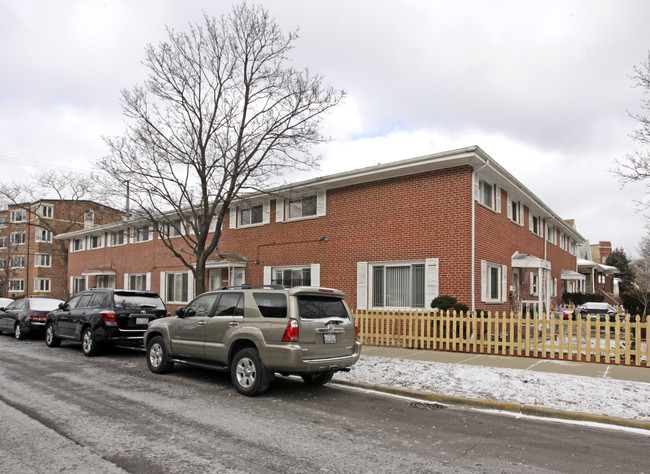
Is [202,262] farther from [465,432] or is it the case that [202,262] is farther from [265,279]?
[465,432]

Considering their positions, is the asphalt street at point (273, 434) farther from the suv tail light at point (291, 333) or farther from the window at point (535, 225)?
the window at point (535, 225)

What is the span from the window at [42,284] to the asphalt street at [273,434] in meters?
48.7

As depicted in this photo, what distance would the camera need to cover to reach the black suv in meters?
11.5

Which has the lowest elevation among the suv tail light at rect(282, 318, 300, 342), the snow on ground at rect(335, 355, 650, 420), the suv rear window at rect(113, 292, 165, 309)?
the snow on ground at rect(335, 355, 650, 420)

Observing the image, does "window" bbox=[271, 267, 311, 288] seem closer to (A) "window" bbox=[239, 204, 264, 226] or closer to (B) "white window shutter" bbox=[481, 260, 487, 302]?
(A) "window" bbox=[239, 204, 264, 226]

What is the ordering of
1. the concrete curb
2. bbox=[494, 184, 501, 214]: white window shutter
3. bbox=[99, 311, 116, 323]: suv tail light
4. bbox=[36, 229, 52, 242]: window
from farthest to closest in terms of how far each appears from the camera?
bbox=[36, 229, 52, 242]: window, bbox=[494, 184, 501, 214]: white window shutter, bbox=[99, 311, 116, 323]: suv tail light, the concrete curb

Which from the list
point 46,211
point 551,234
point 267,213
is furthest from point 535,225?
point 46,211

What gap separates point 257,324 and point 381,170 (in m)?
8.25

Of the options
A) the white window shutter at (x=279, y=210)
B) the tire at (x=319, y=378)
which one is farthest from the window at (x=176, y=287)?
the tire at (x=319, y=378)

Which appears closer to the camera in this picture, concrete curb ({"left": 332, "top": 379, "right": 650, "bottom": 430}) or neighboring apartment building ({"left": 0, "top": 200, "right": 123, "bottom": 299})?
concrete curb ({"left": 332, "top": 379, "right": 650, "bottom": 430})

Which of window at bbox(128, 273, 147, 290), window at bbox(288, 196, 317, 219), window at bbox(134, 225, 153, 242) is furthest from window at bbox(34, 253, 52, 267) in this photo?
window at bbox(288, 196, 317, 219)

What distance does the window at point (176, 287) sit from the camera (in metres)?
22.5

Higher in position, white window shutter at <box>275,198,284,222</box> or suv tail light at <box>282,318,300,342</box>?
white window shutter at <box>275,198,284,222</box>

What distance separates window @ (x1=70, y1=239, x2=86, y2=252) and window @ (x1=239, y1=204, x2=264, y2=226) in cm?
1693
